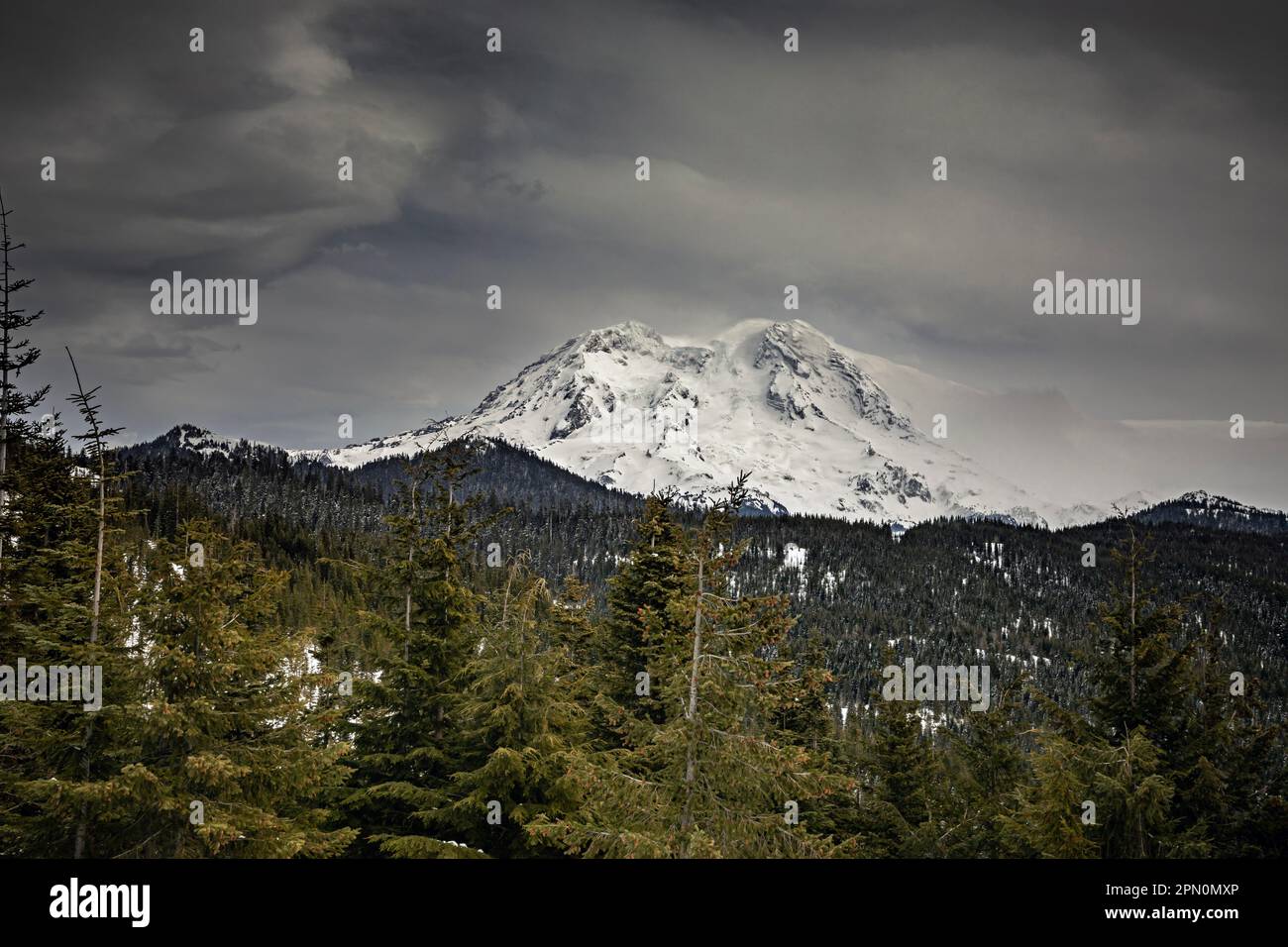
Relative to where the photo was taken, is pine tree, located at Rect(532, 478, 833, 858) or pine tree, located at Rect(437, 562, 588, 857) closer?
pine tree, located at Rect(532, 478, 833, 858)

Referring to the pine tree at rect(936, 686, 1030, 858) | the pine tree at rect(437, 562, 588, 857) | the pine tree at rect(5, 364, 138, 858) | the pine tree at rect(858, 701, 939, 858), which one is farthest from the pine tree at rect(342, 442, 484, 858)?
the pine tree at rect(936, 686, 1030, 858)

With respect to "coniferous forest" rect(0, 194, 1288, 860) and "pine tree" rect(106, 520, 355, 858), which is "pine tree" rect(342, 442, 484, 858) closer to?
"coniferous forest" rect(0, 194, 1288, 860)

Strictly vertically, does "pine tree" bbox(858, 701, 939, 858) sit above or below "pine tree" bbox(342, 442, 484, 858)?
below

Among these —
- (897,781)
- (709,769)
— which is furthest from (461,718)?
(897,781)

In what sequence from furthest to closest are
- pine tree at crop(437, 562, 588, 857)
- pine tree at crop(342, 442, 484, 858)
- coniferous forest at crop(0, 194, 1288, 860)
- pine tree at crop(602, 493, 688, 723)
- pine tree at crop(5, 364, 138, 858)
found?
1. pine tree at crop(602, 493, 688, 723)
2. pine tree at crop(342, 442, 484, 858)
3. pine tree at crop(437, 562, 588, 857)
4. pine tree at crop(5, 364, 138, 858)
5. coniferous forest at crop(0, 194, 1288, 860)

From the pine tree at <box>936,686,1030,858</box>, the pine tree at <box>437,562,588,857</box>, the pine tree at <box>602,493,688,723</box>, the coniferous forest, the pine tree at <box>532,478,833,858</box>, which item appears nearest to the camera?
the pine tree at <box>532,478,833,858</box>

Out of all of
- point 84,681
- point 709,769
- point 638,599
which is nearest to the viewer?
point 709,769

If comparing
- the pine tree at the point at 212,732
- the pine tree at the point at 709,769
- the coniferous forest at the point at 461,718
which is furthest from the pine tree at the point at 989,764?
the pine tree at the point at 212,732

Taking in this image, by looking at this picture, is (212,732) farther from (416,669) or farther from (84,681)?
(416,669)

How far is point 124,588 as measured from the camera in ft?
43.0
